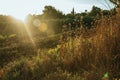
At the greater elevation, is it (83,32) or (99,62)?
(83,32)

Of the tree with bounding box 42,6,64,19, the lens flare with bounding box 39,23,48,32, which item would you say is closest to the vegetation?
the lens flare with bounding box 39,23,48,32

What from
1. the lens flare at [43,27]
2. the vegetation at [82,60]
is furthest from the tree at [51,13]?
the vegetation at [82,60]

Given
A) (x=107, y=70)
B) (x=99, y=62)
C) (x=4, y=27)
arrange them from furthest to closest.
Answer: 1. (x=4, y=27)
2. (x=99, y=62)
3. (x=107, y=70)

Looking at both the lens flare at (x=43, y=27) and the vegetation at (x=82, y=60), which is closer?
the vegetation at (x=82, y=60)

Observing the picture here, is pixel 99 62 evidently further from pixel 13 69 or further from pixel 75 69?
pixel 13 69

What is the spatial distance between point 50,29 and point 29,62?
26.2 ft

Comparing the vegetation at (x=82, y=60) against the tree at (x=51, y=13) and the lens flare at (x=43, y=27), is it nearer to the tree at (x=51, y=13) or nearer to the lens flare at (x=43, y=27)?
the lens flare at (x=43, y=27)

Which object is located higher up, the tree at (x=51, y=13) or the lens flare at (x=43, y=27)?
the tree at (x=51, y=13)

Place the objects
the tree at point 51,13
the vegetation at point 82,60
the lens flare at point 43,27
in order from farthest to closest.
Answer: the tree at point 51,13 → the lens flare at point 43,27 → the vegetation at point 82,60

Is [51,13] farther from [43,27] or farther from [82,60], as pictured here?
[82,60]

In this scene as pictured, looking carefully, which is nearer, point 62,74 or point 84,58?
point 62,74

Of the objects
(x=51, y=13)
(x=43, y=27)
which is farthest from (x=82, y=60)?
(x=51, y=13)

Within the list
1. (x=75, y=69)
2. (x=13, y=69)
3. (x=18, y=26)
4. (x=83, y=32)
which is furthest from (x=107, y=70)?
(x=18, y=26)

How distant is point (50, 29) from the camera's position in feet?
53.7
